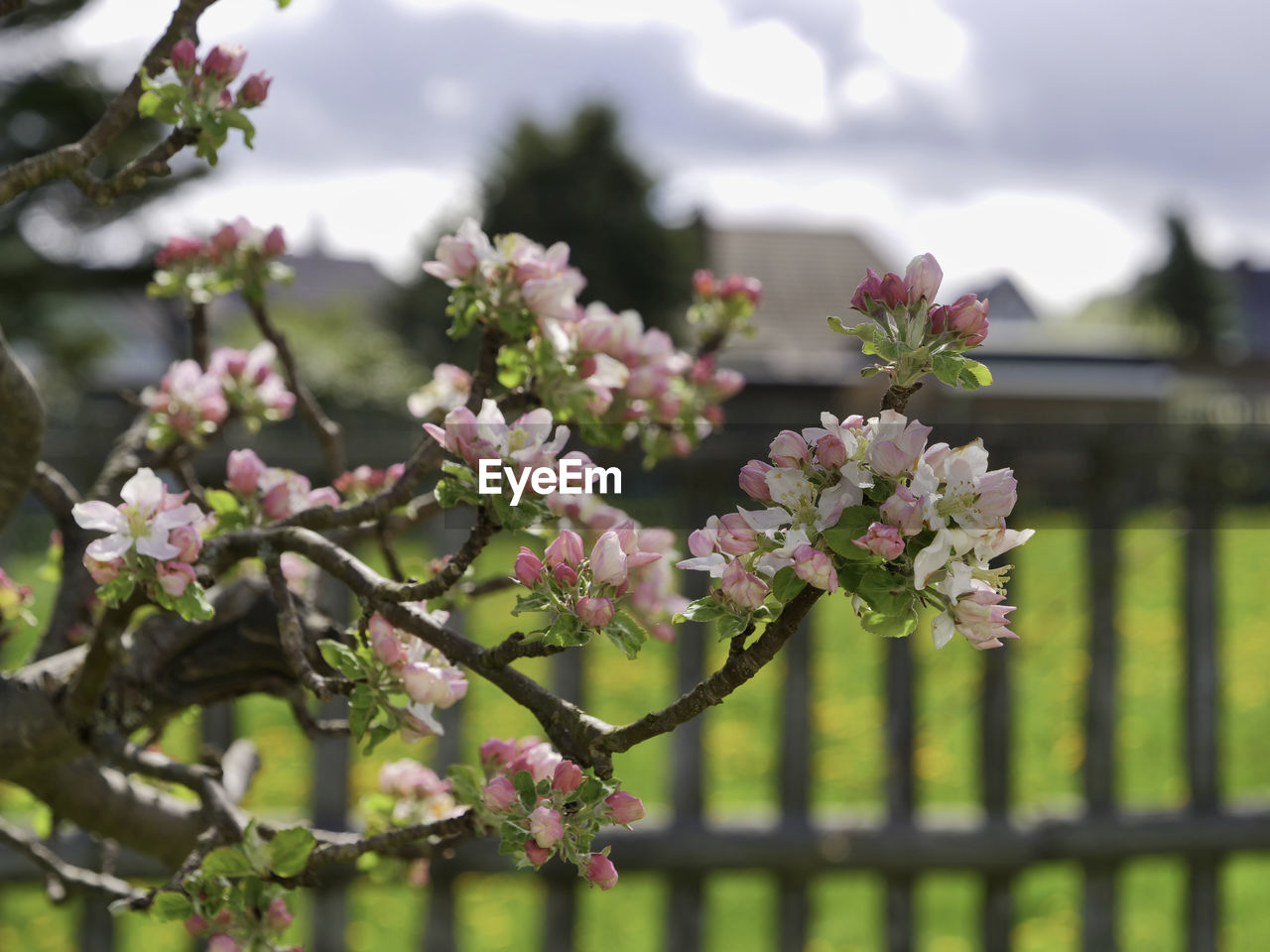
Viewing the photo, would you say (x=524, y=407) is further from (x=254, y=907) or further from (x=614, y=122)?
(x=614, y=122)

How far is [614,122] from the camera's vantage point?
26.1 metres

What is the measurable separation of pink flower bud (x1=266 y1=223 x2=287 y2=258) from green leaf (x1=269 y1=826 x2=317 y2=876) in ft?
2.40

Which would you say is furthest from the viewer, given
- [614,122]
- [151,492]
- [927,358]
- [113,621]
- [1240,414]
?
[1240,414]

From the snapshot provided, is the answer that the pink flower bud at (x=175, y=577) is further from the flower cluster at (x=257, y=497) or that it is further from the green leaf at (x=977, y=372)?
the green leaf at (x=977, y=372)

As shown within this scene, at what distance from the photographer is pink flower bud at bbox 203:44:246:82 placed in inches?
40.1

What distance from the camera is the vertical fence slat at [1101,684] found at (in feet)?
11.3

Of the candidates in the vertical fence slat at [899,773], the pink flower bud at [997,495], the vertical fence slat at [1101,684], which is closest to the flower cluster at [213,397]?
the pink flower bud at [997,495]

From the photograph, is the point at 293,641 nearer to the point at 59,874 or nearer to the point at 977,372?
the point at 977,372

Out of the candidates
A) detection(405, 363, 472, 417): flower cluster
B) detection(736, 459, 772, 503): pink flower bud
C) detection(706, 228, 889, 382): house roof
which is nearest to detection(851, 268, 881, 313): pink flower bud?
detection(736, 459, 772, 503): pink flower bud

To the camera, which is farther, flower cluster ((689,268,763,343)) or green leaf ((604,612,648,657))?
flower cluster ((689,268,763,343))

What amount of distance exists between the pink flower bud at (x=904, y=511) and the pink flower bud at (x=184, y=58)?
0.72 meters

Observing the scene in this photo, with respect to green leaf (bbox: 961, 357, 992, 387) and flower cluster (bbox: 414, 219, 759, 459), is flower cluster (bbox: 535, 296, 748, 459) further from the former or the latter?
Answer: green leaf (bbox: 961, 357, 992, 387)

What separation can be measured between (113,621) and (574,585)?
1.60 feet

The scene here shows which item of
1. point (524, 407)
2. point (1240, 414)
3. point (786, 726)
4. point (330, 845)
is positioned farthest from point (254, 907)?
point (1240, 414)
